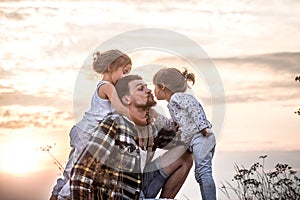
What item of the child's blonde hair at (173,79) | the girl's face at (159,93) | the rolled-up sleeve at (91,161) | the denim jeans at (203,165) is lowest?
the rolled-up sleeve at (91,161)

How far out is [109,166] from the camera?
6039 mm

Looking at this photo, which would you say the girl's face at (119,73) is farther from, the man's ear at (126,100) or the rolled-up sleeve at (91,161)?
the rolled-up sleeve at (91,161)

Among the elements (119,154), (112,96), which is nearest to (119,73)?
(112,96)

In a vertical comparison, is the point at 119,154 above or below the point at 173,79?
below

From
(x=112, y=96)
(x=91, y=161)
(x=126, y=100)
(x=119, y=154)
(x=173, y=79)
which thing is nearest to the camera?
(x=91, y=161)

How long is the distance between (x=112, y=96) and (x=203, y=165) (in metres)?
1.12

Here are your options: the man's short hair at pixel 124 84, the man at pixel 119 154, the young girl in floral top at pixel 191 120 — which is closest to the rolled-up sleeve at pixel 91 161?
the man at pixel 119 154

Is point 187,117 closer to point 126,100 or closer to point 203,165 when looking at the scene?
point 203,165

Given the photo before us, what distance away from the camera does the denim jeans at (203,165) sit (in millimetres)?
7398

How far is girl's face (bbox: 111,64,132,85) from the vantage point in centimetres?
734

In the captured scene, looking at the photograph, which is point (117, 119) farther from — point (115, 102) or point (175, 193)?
point (175, 193)

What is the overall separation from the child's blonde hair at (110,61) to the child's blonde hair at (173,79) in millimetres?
421

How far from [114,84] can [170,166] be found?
0.92 meters

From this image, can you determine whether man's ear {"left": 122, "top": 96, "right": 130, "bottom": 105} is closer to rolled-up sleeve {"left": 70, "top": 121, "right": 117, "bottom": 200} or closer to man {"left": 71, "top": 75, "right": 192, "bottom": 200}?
man {"left": 71, "top": 75, "right": 192, "bottom": 200}
